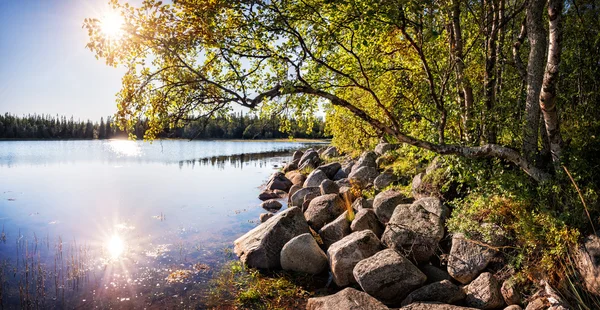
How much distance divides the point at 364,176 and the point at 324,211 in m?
5.08

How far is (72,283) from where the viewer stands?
30.3ft

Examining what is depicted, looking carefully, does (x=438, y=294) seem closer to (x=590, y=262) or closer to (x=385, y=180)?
(x=590, y=262)

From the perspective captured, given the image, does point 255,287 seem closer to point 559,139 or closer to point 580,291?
point 580,291

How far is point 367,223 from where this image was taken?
33.2 ft

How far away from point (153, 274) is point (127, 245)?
326 centimetres

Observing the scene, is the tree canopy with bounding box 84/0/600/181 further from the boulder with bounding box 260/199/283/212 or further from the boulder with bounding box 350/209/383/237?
the boulder with bounding box 260/199/283/212

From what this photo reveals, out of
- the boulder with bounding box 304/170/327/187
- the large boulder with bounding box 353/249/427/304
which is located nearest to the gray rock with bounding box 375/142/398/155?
the boulder with bounding box 304/170/327/187

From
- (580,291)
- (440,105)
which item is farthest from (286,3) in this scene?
(580,291)

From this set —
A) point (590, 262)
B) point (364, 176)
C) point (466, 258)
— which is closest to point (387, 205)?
point (466, 258)

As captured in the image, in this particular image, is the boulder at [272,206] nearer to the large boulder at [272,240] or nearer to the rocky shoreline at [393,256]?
the rocky shoreline at [393,256]

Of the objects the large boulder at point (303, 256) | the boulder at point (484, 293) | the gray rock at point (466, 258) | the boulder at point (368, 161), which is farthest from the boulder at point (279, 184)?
the boulder at point (484, 293)

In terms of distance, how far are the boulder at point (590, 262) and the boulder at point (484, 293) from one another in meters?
1.43

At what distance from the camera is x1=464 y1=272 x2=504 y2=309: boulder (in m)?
6.50

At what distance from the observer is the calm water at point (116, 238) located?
880 centimetres
